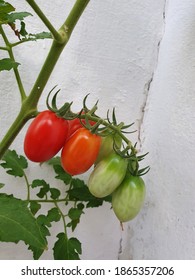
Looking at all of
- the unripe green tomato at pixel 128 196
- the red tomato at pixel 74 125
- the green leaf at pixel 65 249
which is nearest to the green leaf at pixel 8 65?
the red tomato at pixel 74 125

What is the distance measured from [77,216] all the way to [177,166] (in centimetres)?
23

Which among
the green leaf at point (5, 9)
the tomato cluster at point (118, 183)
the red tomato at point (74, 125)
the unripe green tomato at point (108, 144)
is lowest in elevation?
the tomato cluster at point (118, 183)

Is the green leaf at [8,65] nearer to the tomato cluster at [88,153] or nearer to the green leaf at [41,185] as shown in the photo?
the tomato cluster at [88,153]

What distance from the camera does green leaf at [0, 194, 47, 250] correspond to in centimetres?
35

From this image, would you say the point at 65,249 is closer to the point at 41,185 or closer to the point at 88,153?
the point at 41,185

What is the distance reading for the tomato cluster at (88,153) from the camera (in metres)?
0.47

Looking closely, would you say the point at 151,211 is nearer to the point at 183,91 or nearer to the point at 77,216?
the point at 77,216

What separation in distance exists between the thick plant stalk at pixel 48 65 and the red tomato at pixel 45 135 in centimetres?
2

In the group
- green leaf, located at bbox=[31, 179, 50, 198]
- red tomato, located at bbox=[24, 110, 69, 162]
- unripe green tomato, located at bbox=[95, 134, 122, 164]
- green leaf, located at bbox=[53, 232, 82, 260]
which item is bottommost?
Answer: green leaf, located at bbox=[53, 232, 82, 260]

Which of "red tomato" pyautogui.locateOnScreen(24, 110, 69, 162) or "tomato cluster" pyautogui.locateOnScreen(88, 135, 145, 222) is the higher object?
"red tomato" pyautogui.locateOnScreen(24, 110, 69, 162)

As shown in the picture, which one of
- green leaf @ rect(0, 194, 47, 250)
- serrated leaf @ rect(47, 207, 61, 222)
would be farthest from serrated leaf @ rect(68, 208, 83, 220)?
green leaf @ rect(0, 194, 47, 250)

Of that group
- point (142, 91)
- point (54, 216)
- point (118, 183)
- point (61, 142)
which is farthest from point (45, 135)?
point (142, 91)

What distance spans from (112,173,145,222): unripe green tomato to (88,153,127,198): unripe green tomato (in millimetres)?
14

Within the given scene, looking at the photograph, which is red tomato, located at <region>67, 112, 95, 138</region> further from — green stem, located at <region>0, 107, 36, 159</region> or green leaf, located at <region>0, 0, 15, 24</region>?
green leaf, located at <region>0, 0, 15, 24</region>
